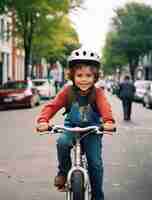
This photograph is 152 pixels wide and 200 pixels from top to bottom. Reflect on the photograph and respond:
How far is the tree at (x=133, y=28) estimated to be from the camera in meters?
58.9

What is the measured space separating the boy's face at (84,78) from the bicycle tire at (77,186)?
848 millimetres

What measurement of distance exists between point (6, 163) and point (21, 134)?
5.41 m

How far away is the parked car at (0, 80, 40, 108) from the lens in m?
27.9

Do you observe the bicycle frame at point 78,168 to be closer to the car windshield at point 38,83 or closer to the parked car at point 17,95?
the parked car at point 17,95

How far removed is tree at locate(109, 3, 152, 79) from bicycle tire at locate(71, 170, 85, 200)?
5409 cm

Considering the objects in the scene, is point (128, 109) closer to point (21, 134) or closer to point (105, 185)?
point (21, 134)

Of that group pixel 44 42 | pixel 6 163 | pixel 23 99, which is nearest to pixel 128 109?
pixel 23 99

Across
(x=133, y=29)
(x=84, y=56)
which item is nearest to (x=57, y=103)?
(x=84, y=56)

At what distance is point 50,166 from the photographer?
952cm

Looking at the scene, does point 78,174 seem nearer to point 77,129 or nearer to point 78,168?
point 78,168

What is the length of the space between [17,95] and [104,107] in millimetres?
22922

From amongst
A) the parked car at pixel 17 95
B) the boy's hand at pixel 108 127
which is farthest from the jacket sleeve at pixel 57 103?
the parked car at pixel 17 95

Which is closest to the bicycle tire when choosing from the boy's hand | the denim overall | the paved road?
the denim overall

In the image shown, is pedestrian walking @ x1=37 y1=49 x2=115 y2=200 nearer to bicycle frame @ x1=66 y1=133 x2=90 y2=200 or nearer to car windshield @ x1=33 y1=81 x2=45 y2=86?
bicycle frame @ x1=66 y1=133 x2=90 y2=200
